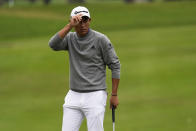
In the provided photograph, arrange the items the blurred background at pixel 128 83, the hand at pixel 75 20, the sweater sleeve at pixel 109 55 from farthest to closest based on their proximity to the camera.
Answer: the blurred background at pixel 128 83, the sweater sleeve at pixel 109 55, the hand at pixel 75 20

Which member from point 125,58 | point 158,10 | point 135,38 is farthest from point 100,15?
point 125,58

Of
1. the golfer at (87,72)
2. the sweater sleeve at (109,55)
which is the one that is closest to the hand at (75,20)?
the golfer at (87,72)

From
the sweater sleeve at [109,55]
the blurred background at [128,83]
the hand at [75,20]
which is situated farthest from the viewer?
the blurred background at [128,83]

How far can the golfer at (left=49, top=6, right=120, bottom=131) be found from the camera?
23.7 feet

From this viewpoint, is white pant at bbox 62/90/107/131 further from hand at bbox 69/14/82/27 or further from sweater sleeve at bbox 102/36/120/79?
hand at bbox 69/14/82/27

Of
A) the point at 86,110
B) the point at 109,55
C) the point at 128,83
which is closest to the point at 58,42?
the point at 109,55

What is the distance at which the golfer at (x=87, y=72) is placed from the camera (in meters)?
7.23

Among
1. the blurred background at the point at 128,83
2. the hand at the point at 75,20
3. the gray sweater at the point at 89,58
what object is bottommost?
the blurred background at the point at 128,83

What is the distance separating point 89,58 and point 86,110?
60cm

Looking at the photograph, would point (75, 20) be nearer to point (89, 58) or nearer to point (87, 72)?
point (89, 58)

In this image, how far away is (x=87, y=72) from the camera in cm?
730

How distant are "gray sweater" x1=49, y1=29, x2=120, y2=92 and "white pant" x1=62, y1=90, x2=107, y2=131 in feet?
0.27

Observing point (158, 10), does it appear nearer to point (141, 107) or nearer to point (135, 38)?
point (135, 38)

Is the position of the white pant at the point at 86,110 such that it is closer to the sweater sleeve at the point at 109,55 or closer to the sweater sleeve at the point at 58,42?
the sweater sleeve at the point at 109,55
